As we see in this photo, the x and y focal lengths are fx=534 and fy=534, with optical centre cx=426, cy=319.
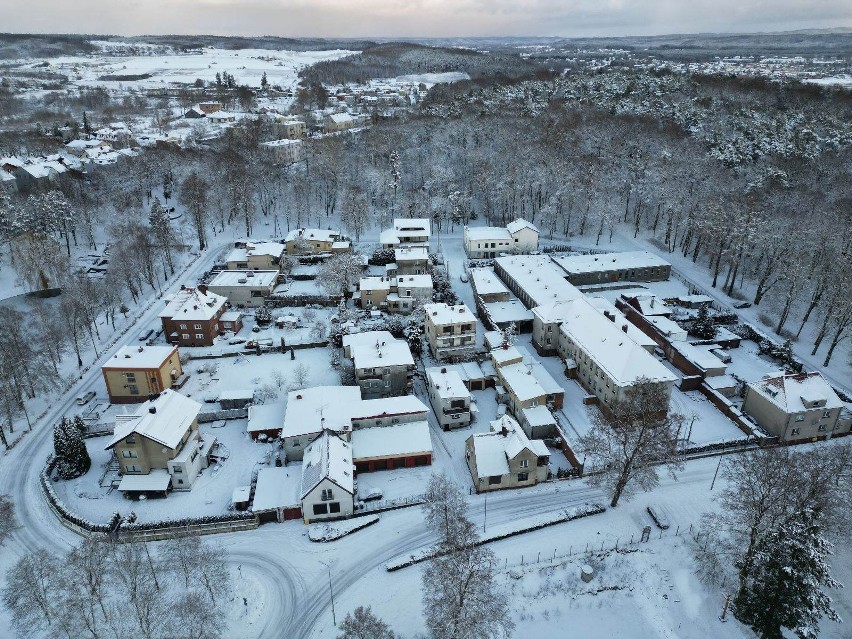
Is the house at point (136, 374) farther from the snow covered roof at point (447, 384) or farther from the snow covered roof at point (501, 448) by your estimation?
the snow covered roof at point (501, 448)

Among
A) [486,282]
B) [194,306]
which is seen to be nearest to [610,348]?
[486,282]

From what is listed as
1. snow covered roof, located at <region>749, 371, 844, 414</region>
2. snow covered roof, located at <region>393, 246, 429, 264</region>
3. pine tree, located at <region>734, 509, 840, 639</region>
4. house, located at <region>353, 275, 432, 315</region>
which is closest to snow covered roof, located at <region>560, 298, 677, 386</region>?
Result: snow covered roof, located at <region>749, 371, 844, 414</region>

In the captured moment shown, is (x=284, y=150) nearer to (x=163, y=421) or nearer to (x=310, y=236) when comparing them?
(x=310, y=236)

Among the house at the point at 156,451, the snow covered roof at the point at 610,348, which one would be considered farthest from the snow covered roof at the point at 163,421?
the snow covered roof at the point at 610,348

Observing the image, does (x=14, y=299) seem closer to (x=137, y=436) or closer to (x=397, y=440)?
(x=137, y=436)

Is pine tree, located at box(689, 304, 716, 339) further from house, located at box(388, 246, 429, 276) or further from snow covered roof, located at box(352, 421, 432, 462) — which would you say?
house, located at box(388, 246, 429, 276)

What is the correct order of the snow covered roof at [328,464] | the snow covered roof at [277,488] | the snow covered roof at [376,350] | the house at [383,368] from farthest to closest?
the snow covered roof at [376,350]
the house at [383,368]
the snow covered roof at [277,488]
the snow covered roof at [328,464]
